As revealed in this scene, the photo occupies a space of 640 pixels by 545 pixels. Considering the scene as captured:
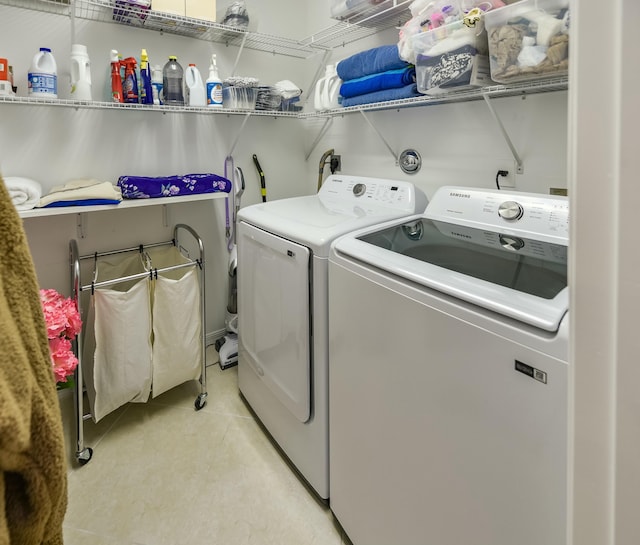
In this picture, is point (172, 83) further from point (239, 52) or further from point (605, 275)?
point (605, 275)

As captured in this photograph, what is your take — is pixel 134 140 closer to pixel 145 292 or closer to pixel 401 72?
pixel 145 292

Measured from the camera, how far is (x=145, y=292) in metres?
1.95

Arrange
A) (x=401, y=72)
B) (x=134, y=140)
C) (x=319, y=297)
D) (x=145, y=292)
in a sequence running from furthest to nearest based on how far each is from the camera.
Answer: (x=134, y=140) < (x=145, y=292) < (x=401, y=72) < (x=319, y=297)

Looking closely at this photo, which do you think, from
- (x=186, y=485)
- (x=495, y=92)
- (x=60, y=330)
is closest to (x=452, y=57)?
(x=495, y=92)

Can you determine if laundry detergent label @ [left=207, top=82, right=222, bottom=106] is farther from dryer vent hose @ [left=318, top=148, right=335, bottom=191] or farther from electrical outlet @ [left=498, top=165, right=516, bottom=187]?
electrical outlet @ [left=498, top=165, right=516, bottom=187]

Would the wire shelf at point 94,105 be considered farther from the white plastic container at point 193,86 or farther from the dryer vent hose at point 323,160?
the dryer vent hose at point 323,160

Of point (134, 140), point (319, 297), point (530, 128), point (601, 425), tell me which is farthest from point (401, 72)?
point (601, 425)

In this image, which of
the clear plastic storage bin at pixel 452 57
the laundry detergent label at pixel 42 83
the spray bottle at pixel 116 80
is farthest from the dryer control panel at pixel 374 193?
the laundry detergent label at pixel 42 83

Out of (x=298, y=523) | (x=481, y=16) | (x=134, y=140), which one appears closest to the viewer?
(x=481, y=16)

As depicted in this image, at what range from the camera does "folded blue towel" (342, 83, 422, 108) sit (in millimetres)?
1734

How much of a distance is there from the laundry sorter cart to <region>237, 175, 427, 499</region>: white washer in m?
0.28

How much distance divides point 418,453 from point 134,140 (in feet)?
6.87

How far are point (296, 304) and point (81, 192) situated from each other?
1.10 metres

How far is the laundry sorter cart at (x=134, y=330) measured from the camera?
1857 millimetres
